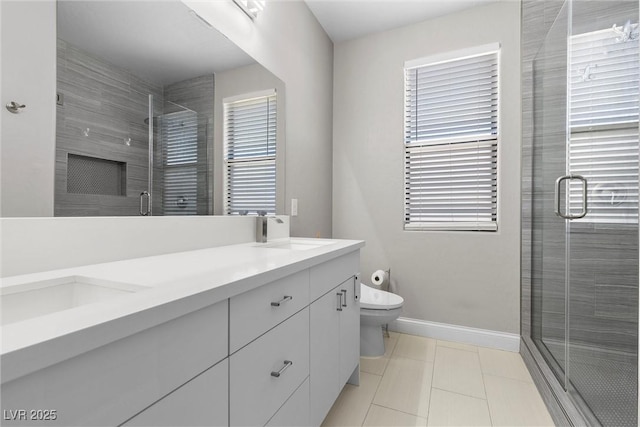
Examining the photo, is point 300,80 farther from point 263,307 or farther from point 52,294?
point 52,294

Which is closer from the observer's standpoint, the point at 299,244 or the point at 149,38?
the point at 149,38

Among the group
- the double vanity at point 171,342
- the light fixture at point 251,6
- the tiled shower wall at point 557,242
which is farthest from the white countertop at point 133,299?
the tiled shower wall at point 557,242

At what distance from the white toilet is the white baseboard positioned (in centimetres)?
45

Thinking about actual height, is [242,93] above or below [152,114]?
above

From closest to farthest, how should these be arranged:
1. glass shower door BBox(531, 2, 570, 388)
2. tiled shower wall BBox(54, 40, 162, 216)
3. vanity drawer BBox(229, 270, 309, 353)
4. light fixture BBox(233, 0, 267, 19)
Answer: vanity drawer BBox(229, 270, 309, 353) < tiled shower wall BBox(54, 40, 162, 216) < light fixture BBox(233, 0, 267, 19) < glass shower door BBox(531, 2, 570, 388)

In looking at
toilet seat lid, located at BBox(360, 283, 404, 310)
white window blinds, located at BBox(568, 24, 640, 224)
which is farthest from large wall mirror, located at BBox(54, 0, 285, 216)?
white window blinds, located at BBox(568, 24, 640, 224)

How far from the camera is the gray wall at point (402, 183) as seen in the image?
2242 mm

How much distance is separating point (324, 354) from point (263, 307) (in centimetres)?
55

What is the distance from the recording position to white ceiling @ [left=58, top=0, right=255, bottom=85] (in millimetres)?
955

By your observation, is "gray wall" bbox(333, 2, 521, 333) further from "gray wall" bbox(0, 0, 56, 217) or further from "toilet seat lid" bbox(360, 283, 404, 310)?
"gray wall" bbox(0, 0, 56, 217)

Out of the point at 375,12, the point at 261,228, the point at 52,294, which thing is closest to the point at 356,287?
the point at 261,228

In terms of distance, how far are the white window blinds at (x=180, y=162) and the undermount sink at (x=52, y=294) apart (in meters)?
0.47

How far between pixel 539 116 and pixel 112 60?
2.37 metres

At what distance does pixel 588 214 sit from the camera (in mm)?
1542
